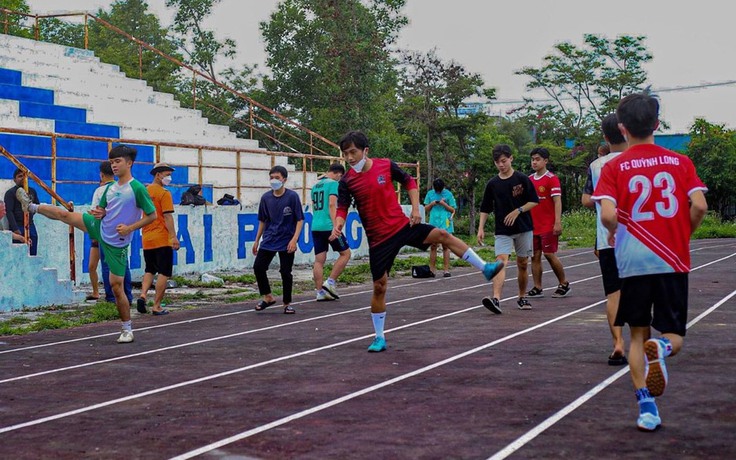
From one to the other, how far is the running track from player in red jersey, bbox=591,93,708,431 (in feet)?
2.03

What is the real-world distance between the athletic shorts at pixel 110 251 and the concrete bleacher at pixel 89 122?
8.86 metres

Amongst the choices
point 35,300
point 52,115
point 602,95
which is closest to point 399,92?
point 602,95

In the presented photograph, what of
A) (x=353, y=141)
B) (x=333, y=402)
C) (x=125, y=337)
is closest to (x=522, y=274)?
(x=353, y=141)

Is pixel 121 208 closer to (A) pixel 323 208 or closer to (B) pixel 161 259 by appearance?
(B) pixel 161 259

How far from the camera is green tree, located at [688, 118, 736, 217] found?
43719 millimetres

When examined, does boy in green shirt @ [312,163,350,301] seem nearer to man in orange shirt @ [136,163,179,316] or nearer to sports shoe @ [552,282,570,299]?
man in orange shirt @ [136,163,179,316]

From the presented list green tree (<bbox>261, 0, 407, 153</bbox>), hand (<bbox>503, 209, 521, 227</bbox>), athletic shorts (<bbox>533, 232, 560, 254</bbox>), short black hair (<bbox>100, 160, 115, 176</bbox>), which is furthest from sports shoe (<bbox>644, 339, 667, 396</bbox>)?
green tree (<bbox>261, 0, 407, 153</bbox>)

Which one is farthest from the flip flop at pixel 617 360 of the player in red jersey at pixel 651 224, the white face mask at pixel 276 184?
the white face mask at pixel 276 184

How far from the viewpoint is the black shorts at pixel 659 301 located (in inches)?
215

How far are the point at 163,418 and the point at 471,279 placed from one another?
11.8m

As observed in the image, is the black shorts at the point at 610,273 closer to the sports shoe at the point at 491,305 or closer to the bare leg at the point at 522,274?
the sports shoe at the point at 491,305

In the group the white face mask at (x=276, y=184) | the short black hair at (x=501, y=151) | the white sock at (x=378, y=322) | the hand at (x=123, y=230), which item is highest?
the short black hair at (x=501, y=151)

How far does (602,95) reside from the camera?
48844 mm

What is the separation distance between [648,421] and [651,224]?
43.4 inches
